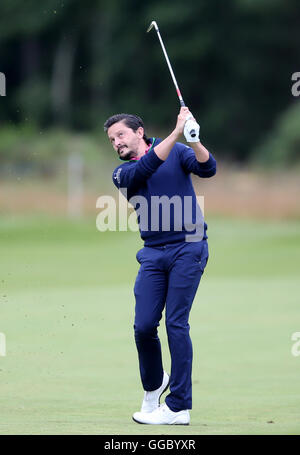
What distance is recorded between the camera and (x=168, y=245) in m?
6.55

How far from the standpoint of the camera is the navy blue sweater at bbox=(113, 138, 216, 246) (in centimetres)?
650

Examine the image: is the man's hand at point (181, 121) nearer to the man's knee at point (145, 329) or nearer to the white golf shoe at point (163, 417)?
the man's knee at point (145, 329)

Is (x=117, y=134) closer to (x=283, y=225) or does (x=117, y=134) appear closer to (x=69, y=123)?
(x=283, y=225)

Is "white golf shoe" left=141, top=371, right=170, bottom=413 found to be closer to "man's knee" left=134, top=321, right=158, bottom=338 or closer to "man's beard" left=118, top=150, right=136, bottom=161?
"man's knee" left=134, top=321, right=158, bottom=338

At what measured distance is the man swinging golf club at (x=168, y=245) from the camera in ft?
21.2

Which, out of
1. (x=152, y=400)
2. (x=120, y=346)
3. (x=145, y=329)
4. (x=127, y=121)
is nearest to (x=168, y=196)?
(x=127, y=121)

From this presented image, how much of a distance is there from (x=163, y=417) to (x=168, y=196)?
1271 millimetres

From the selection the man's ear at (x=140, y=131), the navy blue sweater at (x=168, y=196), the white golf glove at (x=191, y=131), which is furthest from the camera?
the man's ear at (x=140, y=131)

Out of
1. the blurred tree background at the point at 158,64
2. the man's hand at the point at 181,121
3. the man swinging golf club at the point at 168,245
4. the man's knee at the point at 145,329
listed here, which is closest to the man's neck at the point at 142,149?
the man swinging golf club at the point at 168,245

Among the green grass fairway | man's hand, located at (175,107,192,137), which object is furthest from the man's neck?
the green grass fairway

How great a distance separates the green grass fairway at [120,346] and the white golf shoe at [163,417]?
0.10 metres
